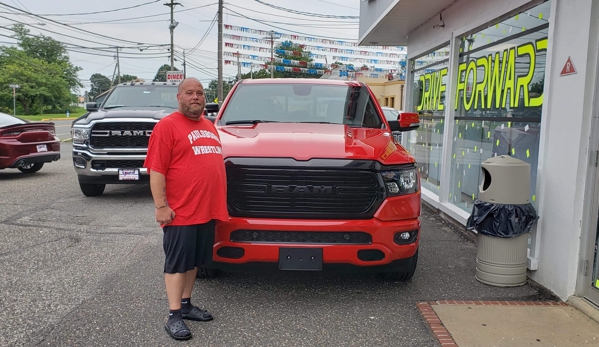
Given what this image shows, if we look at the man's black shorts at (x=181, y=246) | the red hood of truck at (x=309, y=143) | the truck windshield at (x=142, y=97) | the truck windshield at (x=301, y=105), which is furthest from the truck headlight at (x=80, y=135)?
the man's black shorts at (x=181, y=246)

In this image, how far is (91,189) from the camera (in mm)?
8578

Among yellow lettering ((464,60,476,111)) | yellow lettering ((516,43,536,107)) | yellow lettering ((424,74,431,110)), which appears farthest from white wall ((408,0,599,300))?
yellow lettering ((424,74,431,110))

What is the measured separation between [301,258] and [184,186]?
1.04 meters

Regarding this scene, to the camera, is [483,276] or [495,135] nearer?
[483,276]

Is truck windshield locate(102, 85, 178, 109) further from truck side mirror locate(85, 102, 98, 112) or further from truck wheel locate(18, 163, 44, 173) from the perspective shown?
truck wheel locate(18, 163, 44, 173)

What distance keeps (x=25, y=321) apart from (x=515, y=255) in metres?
4.02

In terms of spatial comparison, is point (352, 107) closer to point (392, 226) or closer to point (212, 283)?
point (392, 226)

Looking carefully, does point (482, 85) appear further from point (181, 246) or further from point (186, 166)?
point (181, 246)

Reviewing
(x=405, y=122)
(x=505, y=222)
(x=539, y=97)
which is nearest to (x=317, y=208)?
(x=505, y=222)

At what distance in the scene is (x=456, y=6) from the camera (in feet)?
23.9

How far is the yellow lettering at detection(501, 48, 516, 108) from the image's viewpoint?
5.64 meters

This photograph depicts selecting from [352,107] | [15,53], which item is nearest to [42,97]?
[15,53]

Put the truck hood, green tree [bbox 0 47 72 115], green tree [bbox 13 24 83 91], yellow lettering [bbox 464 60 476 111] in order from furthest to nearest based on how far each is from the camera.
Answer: green tree [bbox 13 24 83 91] → green tree [bbox 0 47 72 115] → the truck hood → yellow lettering [bbox 464 60 476 111]

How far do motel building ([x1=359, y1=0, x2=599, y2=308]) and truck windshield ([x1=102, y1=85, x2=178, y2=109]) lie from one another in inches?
169
